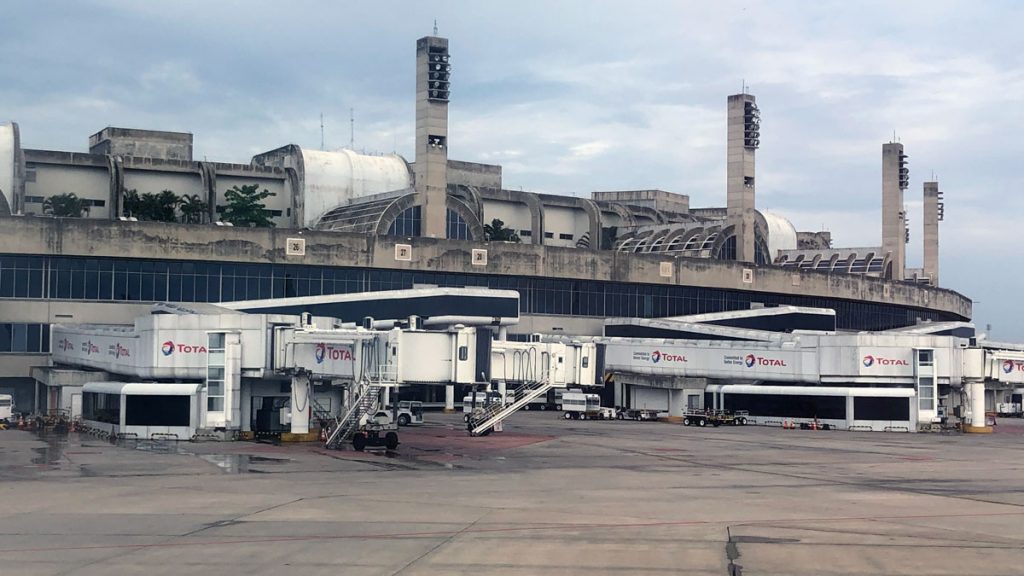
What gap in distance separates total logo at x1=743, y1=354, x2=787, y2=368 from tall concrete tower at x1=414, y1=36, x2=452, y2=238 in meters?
38.5

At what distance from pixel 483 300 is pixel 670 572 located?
8570 cm

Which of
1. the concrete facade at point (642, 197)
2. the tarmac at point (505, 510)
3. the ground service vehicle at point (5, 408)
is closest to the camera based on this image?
the tarmac at point (505, 510)

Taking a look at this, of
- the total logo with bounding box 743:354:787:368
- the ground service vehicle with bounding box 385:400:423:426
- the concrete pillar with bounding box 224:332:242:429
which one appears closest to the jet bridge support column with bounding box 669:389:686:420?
the total logo with bounding box 743:354:787:368

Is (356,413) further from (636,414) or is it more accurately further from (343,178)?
(343,178)

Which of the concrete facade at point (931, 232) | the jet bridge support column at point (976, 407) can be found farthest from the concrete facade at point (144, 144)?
the concrete facade at point (931, 232)

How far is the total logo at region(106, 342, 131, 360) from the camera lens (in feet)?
251

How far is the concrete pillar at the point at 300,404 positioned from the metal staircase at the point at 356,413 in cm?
489

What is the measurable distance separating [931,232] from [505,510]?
165984 mm

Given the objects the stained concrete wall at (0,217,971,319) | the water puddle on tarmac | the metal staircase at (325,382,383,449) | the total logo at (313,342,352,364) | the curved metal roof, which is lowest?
the water puddle on tarmac

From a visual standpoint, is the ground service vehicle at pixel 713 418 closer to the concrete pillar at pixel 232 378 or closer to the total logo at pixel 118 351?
the concrete pillar at pixel 232 378

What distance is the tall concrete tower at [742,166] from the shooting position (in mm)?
137125

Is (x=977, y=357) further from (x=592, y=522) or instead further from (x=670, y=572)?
(x=670, y=572)

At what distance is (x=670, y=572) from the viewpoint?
27.4 m

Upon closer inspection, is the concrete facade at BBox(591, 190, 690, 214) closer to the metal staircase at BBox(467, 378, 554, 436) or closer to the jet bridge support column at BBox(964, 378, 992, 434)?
the jet bridge support column at BBox(964, 378, 992, 434)
